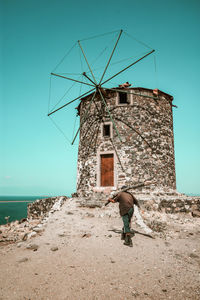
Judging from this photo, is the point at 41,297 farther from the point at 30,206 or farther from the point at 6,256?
the point at 30,206

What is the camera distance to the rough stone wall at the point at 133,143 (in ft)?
39.4

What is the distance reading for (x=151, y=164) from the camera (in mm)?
12016

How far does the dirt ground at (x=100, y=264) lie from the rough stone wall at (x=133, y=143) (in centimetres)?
508

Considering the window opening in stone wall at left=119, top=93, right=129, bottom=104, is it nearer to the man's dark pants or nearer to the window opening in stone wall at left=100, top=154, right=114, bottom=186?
the window opening in stone wall at left=100, top=154, right=114, bottom=186

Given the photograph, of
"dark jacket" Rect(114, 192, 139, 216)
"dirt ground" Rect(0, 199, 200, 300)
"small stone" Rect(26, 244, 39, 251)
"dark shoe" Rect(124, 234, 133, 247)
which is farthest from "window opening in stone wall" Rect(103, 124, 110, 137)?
"small stone" Rect(26, 244, 39, 251)

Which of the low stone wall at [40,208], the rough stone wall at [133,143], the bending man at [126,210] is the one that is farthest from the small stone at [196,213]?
the low stone wall at [40,208]

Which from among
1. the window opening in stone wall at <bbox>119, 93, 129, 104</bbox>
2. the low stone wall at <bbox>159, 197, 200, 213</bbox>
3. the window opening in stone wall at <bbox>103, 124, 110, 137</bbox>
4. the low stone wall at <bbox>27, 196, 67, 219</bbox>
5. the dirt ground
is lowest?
the low stone wall at <bbox>27, 196, 67, 219</bbox>

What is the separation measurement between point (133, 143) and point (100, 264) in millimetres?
8948

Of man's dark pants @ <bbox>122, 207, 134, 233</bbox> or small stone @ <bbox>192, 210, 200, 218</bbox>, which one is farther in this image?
small stone @ <bbox>192, 210, 200, 218</bbox>

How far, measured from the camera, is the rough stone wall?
1202 centimetres

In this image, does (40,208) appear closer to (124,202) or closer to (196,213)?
(124,202)

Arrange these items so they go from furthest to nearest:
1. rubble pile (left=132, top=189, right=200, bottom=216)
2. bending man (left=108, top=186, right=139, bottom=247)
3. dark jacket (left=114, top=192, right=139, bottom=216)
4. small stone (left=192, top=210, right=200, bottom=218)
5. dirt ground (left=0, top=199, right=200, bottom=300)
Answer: rubble pile (left=132, top=189, right=200, bottom=216), small stone (left=192, top=210, right=200, bottom=218), dark jacket (left=114, top=192, right=139, bottom=216), bending man (left=108, top=186, right=139, bottom=247), dirt ground (left=0, top=199, right=200, bottom=300)

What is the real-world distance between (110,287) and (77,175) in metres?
11.0

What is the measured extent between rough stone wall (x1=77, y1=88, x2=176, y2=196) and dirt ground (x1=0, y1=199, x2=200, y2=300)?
5.08m
